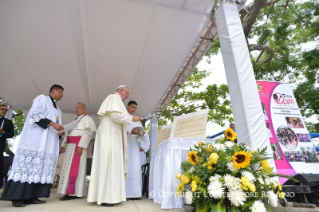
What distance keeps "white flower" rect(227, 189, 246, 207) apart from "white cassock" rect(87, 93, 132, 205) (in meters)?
1.70

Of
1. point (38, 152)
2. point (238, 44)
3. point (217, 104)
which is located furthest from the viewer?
point (217, 104)

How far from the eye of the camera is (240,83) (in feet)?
8.25

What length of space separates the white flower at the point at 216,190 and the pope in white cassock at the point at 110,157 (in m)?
Answer: 1.59

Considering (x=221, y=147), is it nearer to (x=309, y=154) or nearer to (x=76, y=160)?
(x=309, y=154)

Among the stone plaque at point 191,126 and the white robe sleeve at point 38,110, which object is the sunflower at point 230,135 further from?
the white robe sleeve at point 38,110

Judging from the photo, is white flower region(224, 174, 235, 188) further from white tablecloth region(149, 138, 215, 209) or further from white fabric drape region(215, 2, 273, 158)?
white tablecloth region(149, 138, 215, 209)

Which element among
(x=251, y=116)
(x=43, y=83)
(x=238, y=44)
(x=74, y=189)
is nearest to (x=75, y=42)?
(x=43, y=83)

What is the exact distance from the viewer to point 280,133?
141 inches

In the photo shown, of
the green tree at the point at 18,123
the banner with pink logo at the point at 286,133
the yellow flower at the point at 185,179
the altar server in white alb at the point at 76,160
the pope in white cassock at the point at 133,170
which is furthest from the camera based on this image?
the green tree at the point at 18,123

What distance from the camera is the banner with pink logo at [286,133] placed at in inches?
134

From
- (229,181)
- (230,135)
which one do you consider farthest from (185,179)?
(230,135)

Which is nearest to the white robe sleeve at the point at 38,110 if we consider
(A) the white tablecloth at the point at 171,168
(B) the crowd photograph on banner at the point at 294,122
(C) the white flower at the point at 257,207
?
(A) the white tablecloth at the point at 171,168

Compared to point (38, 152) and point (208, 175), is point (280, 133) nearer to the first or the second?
point (208, 175)

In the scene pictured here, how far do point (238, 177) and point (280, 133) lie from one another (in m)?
2.36
